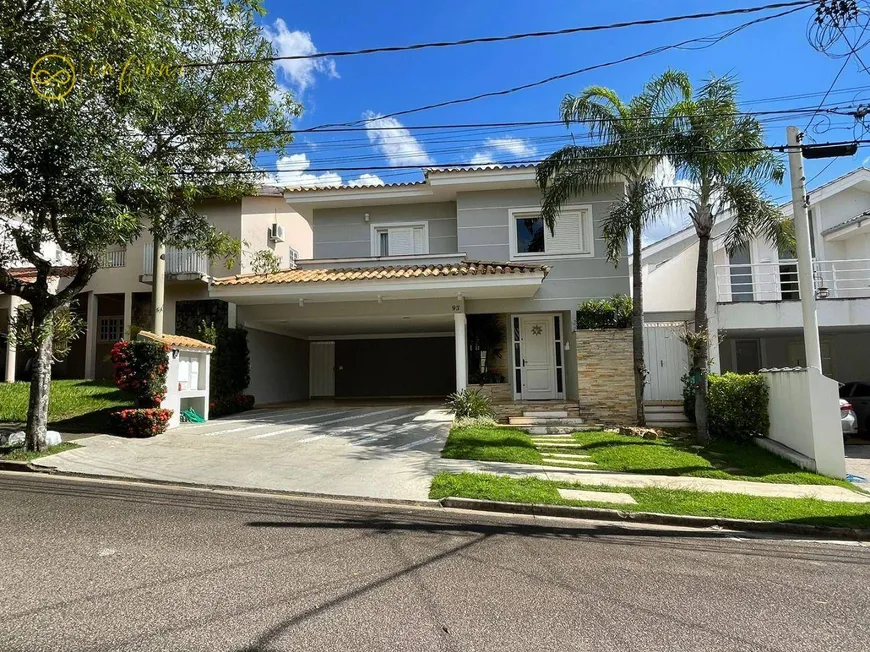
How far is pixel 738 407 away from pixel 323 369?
14.6 metres

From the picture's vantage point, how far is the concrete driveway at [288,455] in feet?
25.9

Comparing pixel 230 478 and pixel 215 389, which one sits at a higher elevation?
pixel 215 389

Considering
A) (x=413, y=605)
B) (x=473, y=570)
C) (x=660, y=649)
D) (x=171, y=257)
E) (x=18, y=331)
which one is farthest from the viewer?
(x=171, y=257)

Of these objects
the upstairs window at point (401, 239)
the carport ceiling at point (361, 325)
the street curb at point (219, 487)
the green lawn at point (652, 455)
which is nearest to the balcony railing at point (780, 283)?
the green lawn at point (652, 455)

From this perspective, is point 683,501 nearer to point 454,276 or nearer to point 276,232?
point 454,276

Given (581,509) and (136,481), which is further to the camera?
(136,481)

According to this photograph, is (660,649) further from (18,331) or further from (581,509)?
(18,331)

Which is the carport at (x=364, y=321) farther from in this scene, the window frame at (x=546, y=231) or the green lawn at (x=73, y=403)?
the green lawn at (x=73, y=403)

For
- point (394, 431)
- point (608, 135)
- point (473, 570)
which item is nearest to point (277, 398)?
point (394, 431)

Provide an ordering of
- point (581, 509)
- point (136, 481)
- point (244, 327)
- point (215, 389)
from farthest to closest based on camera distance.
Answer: point (244, 327)
point (215, 389)
point (136, 481)
point (581, 509)

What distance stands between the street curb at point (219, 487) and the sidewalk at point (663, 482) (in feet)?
5.53

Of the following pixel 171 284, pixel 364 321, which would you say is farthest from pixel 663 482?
pixel 171 284

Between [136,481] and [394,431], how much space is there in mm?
5455

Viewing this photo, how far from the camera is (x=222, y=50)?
32.1 ft
